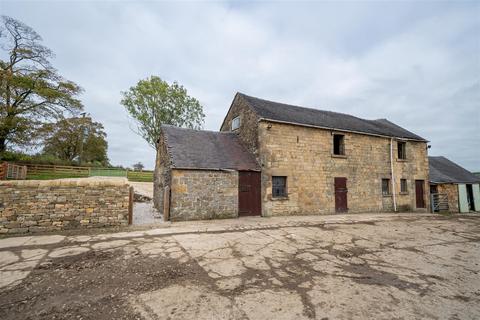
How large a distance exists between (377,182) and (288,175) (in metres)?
7.40

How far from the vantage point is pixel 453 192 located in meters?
18.1

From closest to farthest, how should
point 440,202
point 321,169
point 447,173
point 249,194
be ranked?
1. point 249,194
2. point 321,169
3. point 440,202
4. point 447,173


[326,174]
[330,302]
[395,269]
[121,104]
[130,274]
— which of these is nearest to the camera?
[330,302]

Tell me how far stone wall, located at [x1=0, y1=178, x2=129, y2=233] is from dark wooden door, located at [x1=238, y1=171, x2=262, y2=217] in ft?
17.6

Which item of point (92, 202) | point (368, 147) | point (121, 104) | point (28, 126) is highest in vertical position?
point (121, 104)

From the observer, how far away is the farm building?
17.8m

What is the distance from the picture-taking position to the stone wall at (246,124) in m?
12.8

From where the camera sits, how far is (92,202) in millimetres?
7969

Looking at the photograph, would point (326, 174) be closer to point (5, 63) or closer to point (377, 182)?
point (377, 182)

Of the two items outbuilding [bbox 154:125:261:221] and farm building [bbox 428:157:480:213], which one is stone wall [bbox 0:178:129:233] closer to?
outbuilding [bbox 154:125:261:221]

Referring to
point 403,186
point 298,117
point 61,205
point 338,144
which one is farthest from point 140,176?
point 403,186

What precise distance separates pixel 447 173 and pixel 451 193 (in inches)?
111

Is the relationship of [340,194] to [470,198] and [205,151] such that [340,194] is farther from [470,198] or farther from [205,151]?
[470,198]

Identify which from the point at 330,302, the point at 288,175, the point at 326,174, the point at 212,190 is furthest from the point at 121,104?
the point at 330,302
